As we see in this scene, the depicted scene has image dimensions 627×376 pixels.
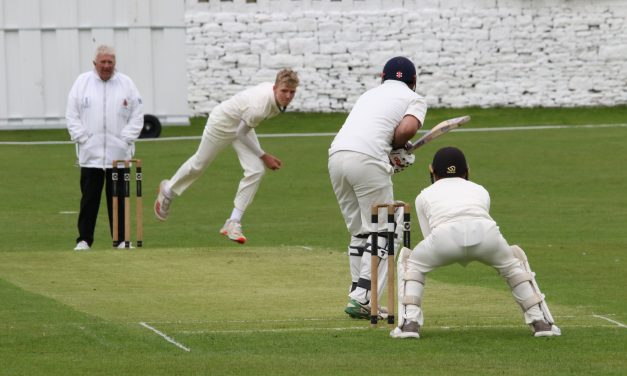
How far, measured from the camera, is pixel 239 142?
16.0m

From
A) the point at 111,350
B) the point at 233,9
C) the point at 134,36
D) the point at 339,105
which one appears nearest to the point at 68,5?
the point at 134,36

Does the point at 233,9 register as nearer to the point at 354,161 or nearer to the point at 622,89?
the point at 622,89

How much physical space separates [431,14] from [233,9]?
5177 millimetres

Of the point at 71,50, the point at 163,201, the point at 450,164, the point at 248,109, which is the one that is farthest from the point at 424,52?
the point at 450,164

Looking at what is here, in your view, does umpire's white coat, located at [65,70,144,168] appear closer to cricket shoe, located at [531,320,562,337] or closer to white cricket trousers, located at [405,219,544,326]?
white cricket trousers, located at [405,219,544,326]

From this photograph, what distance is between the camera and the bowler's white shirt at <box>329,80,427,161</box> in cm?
Result: 1089

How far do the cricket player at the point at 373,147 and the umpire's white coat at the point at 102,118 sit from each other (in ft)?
18.5

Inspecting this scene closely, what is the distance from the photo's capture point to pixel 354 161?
10.9m

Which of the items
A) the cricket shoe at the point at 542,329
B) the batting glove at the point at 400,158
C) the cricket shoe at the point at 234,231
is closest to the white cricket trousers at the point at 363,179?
the batting glove at the point at 400,158

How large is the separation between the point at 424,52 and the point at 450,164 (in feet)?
104

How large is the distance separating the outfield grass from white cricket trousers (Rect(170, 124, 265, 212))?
2.03 feet

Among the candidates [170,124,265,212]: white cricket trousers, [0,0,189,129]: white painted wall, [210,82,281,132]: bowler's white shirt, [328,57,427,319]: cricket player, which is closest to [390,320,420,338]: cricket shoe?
[328,57,427,319]: cricket player

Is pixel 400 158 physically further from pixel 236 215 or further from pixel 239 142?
pixel 236 215

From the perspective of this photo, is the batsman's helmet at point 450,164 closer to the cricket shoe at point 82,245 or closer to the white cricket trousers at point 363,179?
the white cricket trousers at point 363,179
